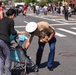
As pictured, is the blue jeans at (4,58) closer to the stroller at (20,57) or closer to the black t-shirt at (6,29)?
the black t-shirt at (6,29)

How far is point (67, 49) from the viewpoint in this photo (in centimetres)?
1261

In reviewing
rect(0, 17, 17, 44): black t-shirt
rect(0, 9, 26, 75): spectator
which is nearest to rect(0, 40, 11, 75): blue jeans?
rect(0, 9, 26, 75): spectator

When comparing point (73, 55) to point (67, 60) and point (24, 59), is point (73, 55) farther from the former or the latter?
point (24, 59)

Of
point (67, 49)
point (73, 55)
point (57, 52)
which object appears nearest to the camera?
point (73, 55)

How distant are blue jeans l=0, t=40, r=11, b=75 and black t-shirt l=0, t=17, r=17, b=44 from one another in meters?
0.11

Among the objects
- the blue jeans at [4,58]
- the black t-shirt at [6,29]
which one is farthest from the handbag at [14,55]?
the black t-shirt at [6,29]

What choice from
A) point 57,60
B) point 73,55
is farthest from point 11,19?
point 73,55

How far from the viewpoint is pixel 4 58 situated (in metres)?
6.78

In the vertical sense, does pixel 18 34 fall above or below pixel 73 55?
above

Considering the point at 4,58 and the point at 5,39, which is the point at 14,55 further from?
the point at 5,39

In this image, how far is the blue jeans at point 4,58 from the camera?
658cm

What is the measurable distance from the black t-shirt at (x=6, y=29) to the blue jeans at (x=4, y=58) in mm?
109

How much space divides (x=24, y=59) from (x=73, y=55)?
407cm

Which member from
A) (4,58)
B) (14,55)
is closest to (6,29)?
(4,58)
